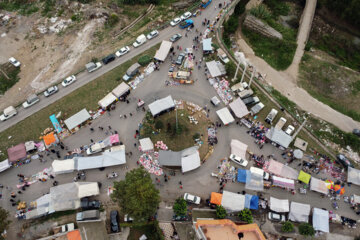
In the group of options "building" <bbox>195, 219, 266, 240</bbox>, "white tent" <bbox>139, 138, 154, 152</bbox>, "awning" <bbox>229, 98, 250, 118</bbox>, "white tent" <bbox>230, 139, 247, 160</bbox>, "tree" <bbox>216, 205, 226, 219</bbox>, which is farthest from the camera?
"awning" <bbox>229, 98, 250, 118</bbox>

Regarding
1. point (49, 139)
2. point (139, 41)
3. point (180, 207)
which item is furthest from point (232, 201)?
point (139, 41)

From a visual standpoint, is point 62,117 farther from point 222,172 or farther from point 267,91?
point 267,91

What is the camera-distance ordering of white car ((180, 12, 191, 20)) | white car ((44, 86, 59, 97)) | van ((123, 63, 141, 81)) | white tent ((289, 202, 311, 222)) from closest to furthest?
white tent ((289, 202, 311, 222)) → white car ((44, 86, 59, 97)) → van ((123, 63, 141, 81)) → white car ((180, 12, 191, 20))

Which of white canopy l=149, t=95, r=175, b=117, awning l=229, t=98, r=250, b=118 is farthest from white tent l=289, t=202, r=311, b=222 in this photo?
white canopy l=149, t=95, r=175, b=117

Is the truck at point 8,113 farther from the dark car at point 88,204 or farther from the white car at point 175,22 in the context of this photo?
the white car at point 175,22

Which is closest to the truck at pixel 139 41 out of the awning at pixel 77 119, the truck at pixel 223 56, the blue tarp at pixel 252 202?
the truck at pixel 223 56

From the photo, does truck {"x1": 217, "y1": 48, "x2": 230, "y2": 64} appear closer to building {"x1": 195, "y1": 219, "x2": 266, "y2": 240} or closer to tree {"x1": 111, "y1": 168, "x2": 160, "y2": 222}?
tree {"x1": 111, "y1": 168, "x2": 160, "y2": 222}
